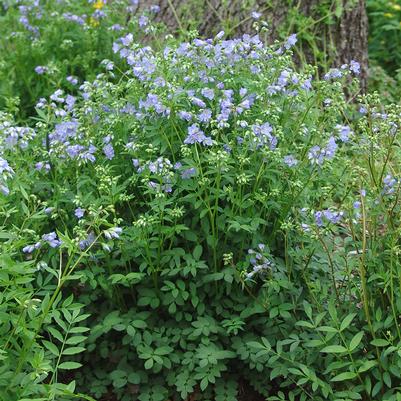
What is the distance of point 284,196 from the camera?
3445 mm

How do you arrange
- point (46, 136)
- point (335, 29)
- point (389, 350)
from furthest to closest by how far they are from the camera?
point (335, 29), point (46, 136), point (389, 350)

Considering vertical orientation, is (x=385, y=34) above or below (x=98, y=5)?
below

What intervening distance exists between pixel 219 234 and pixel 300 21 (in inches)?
112

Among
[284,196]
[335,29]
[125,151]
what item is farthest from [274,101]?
[335,29]

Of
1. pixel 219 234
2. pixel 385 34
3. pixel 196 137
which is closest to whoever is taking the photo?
pixel 196 137

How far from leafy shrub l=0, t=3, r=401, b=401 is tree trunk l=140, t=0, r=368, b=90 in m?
2.11

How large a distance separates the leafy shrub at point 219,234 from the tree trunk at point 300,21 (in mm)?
2109

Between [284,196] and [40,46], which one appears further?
[40,46]

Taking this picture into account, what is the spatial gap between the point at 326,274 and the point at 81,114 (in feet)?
4.68

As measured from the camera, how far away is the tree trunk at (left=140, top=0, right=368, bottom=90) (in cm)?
573

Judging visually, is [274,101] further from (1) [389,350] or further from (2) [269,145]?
(1) [389,350]

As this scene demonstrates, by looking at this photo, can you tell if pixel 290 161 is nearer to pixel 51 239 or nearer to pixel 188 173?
pixel 188 173

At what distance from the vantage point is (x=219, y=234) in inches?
136

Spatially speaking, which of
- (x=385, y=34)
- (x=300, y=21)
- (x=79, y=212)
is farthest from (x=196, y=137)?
(x=385, y=34)
